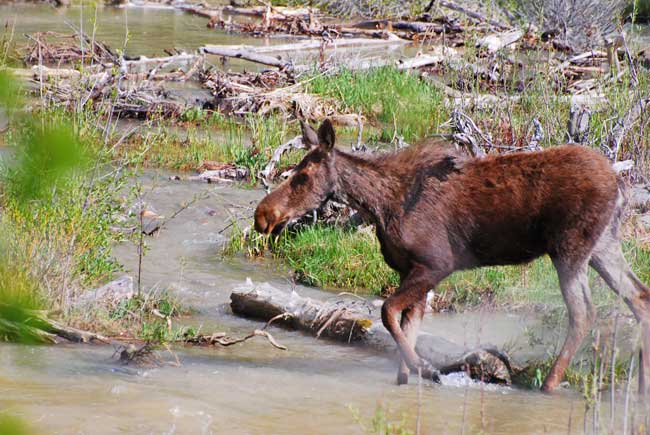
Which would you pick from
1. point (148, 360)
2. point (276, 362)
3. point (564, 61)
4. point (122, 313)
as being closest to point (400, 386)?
point (276, 362)

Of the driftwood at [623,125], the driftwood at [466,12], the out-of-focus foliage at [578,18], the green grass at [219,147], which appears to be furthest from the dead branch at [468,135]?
the driftwood at [466,12]

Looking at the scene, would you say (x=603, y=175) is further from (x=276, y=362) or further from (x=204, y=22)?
(x=204, y=22)

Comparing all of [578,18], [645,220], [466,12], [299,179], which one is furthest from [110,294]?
[466,12]

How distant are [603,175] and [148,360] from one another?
10.8 ft

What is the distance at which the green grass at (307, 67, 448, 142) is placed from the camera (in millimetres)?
14742

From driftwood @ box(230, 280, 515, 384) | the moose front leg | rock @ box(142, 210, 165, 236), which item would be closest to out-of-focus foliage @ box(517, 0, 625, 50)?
rock @ box(142, 210, 165, 236)

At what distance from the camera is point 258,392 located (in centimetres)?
591

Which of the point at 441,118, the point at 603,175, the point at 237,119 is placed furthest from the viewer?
the point at 237,119

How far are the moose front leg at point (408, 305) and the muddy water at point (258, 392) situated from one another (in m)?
0.18

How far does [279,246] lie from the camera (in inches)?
388

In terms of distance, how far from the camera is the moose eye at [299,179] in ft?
22.4

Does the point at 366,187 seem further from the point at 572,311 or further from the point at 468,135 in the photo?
the point at 468,135

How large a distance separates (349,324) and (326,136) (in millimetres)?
1551

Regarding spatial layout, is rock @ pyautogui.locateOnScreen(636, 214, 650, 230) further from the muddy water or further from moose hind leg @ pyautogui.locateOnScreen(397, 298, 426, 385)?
moose hind leg @ pyautogui.locateOnScreen(397, 298, 426, 385)
